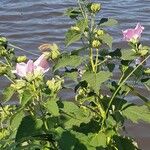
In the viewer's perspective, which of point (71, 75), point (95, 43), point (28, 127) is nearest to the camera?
point (28, 127)

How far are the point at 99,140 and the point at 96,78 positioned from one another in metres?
0.21

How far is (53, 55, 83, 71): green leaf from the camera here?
6.66 ft

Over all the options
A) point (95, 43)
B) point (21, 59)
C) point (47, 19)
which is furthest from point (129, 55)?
point (47, 19)

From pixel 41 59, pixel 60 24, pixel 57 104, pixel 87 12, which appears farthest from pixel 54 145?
pixel 60 24

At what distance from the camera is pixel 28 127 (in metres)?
1.91

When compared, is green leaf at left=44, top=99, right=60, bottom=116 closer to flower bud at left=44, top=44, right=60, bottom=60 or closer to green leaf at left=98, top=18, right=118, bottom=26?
flower bud at left=44, top=44, right=60, bottom=60

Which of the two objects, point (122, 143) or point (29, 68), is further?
point (122, 143)

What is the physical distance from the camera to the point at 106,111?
6.70 ft

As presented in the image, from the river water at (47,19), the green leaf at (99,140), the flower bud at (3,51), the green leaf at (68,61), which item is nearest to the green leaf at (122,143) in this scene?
the green leaf at (99,140)

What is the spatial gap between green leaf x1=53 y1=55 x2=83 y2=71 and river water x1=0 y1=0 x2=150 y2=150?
4.00 meters

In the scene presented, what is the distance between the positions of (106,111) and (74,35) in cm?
30

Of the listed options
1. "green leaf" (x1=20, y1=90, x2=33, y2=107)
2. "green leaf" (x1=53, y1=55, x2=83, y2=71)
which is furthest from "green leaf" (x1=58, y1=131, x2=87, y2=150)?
"green leaf" (x1=53, y1=55, x2=83, y2=71)

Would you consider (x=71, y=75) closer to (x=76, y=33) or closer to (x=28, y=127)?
(x=76, y=33)

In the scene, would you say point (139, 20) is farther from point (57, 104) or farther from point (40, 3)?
point (57, 104)
